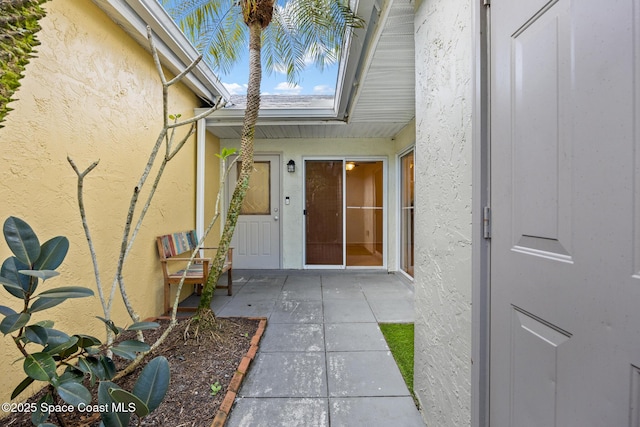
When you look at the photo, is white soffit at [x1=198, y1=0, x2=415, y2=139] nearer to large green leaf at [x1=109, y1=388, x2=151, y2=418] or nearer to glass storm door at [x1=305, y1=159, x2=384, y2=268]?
glass storm door at [x1=305, y1=159, x2=384, y2=268]

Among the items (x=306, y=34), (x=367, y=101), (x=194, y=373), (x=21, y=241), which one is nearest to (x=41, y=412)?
(x=21, y=241)

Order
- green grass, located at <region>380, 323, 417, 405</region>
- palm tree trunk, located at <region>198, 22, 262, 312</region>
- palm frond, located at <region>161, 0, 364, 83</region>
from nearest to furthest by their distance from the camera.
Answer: green grass, located at <region>380, 323, 417, 405</region>, palm tree trunk, located at <region>198, 22, 262, 312</region>, palm frond, located at <region>161, 0, 364, 83</region>

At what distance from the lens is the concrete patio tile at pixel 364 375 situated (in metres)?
2.04

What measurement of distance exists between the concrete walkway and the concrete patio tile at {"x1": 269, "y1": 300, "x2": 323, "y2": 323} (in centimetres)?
1

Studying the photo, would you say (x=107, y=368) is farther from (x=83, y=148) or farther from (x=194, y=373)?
(x=83, y=148)

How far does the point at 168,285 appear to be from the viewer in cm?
335

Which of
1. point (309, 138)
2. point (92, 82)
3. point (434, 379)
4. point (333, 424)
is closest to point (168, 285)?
point (92, 82)

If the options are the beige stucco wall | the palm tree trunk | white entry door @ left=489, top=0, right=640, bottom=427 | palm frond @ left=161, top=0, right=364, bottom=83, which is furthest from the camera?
palm frond @ left=161, top=0, right=364, bottom=83

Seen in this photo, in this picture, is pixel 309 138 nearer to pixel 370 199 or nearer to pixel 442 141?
pixel 370 199

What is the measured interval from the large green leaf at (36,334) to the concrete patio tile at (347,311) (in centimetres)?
251

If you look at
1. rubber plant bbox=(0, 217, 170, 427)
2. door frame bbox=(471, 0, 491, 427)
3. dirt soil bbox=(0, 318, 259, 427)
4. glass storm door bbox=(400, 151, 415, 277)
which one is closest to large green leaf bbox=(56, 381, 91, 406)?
rubber plant bbox=(0, 217, 170, 427)

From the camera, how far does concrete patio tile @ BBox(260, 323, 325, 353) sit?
2.62m

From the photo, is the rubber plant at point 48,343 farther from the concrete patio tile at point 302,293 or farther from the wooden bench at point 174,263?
the concrete patio tile at point 302,293

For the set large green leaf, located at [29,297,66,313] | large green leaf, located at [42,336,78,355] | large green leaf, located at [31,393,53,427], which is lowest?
large green leaf, located at [31,393,53,427]
